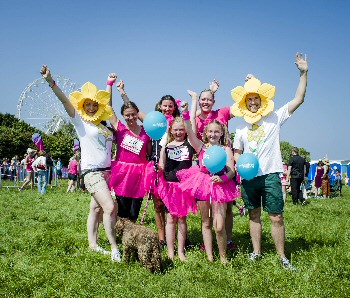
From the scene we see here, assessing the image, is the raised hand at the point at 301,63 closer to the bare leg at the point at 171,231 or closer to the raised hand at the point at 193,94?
the raised hand at the point at 193,94

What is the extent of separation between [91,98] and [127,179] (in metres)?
1.15

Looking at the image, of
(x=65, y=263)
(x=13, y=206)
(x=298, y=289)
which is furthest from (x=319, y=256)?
(x=13, y=206)

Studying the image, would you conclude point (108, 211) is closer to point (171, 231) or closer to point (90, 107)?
point (171, 231)

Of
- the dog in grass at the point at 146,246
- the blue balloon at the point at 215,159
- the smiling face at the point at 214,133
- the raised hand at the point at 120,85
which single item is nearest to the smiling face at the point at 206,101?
the smiling face at the point at 214,133

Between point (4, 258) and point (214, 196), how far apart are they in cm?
263

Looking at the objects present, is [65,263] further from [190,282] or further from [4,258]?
[190,282]

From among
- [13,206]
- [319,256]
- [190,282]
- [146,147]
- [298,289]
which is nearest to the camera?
[298,289]

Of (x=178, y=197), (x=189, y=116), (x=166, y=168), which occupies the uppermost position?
(x=189, y=116)

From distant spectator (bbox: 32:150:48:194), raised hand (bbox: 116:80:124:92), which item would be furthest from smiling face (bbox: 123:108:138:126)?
distant spectator (bbox: 32:150:48:194)

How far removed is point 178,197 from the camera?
13.9 feet

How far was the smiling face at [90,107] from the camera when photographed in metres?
4.38

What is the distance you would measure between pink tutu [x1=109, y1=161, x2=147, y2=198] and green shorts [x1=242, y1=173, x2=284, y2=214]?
1355mm

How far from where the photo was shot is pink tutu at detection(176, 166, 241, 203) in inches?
156

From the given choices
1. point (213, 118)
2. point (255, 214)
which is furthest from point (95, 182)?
point (255, 214)
